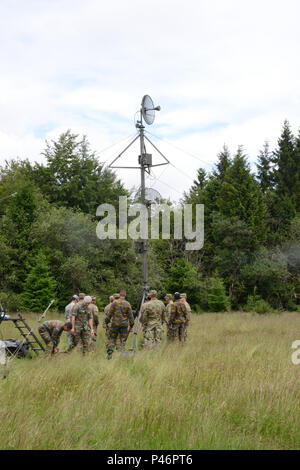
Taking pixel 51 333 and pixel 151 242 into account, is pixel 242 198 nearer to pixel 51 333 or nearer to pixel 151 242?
pixel 151 242

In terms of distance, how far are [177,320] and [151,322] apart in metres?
0.70

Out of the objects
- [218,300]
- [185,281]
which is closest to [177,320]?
[218,300]

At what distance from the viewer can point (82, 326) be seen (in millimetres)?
10609

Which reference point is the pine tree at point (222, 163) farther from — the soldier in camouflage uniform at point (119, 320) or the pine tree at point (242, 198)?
the soldier in camouflage uniform at point (119, 320)

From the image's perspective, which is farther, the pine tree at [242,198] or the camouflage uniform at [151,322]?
the pine tree at [242,198]

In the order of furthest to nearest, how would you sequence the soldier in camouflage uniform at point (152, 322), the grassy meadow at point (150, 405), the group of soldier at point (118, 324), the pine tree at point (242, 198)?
the pine tree at point (242, 198)
the soldier in camouflage uniform at point (152, 322)
the group of soldier at point (118, 324)
the grassy meadow at point (150, 405)

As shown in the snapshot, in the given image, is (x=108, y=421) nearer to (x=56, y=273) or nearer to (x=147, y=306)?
(x=147, y=306)

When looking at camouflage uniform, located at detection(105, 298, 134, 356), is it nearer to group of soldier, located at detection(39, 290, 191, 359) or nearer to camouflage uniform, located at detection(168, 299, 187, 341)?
group of soldier, located at detection(39, 290, 191, 359)

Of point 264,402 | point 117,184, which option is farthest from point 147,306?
point 117,184

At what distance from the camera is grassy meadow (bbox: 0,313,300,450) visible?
4707 millimetres

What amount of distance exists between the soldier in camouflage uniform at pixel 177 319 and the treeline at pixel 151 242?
1877 centimetres


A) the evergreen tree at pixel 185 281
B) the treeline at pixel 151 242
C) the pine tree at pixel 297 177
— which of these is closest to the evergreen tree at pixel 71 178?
the treeline at pixel 151 242

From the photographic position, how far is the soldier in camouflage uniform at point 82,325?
34.7ft

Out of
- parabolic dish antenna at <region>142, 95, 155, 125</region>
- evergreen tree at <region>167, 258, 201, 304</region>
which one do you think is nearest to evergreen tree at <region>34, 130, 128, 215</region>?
evergreen tree at <region>167, 258, 201, 304</region>
